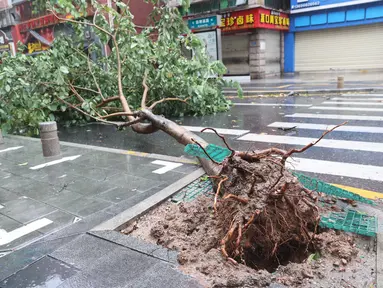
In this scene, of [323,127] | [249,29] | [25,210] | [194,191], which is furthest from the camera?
[249,29]

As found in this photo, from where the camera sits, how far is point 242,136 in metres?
7.88

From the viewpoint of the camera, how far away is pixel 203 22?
21750mm

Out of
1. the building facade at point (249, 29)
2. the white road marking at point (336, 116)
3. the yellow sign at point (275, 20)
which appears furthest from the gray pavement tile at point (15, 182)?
the yellow sign at point (275, 20)

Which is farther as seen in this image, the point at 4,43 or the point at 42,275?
the point at 4,43

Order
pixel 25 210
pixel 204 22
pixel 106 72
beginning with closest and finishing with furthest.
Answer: pixel 25 210
pixel 106 72
pixel 204 22

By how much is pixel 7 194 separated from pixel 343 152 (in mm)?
5616

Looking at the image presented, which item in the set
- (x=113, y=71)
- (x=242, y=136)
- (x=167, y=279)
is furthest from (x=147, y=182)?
(x=113, y=71)

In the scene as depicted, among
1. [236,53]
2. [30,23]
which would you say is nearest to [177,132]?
[236,53]

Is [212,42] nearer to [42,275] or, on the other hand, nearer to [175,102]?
[175,102]

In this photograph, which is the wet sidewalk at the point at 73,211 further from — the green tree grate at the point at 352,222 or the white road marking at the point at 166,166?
the green tree grate at the point at 352,222

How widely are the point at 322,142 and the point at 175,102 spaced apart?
204 inches

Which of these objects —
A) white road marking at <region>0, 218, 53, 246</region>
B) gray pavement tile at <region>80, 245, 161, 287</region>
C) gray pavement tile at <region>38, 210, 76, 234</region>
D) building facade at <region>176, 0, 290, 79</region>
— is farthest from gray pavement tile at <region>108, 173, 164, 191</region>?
building facade at <region>176, 0, 290, 79</region>

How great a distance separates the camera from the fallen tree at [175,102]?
293cm

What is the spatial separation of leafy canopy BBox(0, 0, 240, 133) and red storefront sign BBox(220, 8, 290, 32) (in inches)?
470
